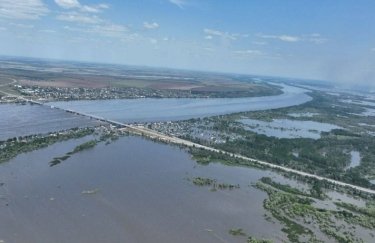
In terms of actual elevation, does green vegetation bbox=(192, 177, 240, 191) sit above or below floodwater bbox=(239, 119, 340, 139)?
below

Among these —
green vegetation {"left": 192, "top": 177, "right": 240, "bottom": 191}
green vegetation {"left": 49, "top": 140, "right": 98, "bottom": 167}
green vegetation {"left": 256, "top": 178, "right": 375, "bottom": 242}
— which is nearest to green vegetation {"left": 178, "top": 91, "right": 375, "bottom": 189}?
green vegetation {"left": 256, "top": 178, "right": 375, "bottom": 242}

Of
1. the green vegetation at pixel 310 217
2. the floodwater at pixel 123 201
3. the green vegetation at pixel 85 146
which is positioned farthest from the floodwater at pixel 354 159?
the green vegetation at pixel 85 146

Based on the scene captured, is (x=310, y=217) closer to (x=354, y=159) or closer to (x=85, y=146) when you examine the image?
(x=354, y=159)

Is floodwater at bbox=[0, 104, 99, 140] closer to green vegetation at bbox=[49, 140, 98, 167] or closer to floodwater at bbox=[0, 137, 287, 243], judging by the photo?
green vegetation at bbox=[49, 140, 98, 167]

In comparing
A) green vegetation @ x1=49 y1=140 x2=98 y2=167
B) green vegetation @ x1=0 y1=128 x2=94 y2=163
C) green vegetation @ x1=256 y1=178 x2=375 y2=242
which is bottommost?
green vegetation @ x1=256 y1=178 x2=375 y2=242

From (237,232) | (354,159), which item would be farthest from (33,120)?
(354,159)
